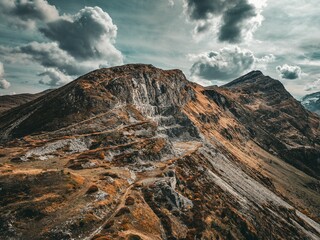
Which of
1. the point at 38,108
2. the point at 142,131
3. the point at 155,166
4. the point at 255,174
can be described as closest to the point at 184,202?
the point at 155,166

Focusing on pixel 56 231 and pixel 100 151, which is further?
pixel 100 151

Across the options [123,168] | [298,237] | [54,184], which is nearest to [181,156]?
[123,168]

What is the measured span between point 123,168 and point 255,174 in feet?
378

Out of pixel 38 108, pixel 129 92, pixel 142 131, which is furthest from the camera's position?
pixel 129 92

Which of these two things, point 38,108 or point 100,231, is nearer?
point 100,231

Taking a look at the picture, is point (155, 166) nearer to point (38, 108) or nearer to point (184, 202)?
point (184, 202)

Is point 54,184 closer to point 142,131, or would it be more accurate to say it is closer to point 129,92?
point 142,131

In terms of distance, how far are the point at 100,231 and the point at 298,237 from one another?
89.6 m

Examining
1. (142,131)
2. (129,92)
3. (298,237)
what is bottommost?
(298,237)

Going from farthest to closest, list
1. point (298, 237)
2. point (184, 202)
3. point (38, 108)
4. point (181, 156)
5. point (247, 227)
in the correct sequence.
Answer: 1. point (38, 108)
2. point (181, 156)
3. point (298, 237)
4. point (247, 227)
5. point (184, 202)

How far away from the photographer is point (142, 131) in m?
129

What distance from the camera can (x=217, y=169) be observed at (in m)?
132

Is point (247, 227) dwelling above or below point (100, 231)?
below

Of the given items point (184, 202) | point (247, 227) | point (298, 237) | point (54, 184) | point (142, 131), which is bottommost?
point (298, 237)
